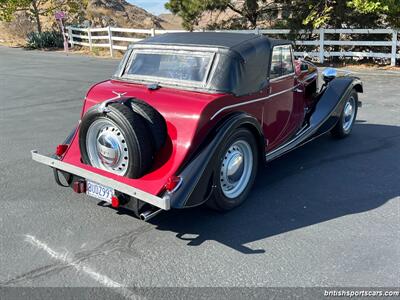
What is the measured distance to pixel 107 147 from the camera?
3.81m

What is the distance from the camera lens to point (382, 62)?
14.2 meters

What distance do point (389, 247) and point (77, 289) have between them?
2595mm

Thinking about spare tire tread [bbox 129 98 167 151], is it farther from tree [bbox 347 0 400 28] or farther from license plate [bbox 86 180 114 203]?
tree [bbox 347 0 400 28]

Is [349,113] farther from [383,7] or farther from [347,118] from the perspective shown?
[383,7]

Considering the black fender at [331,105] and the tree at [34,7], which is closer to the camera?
the black fender at [331,105]

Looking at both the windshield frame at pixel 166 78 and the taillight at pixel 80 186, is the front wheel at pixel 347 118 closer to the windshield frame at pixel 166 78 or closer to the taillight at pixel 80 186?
the windshield frame at pixel 166 78

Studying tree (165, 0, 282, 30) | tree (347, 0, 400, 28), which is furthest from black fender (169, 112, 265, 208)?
tree (165, 0, 282, 30)

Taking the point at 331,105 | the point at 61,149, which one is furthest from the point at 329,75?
the point at 61,149

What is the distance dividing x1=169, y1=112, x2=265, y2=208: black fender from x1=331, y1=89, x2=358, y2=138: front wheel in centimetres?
273

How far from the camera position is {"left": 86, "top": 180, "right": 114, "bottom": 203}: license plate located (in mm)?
3760

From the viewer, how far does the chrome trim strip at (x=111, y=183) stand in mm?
3328

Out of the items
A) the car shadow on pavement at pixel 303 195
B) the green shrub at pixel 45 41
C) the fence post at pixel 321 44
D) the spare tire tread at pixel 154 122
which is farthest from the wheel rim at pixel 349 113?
the green shrub at pixel 45 41

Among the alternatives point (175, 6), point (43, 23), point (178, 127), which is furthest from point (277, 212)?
point (43, 23)

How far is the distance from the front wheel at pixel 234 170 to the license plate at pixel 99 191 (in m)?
0.94
